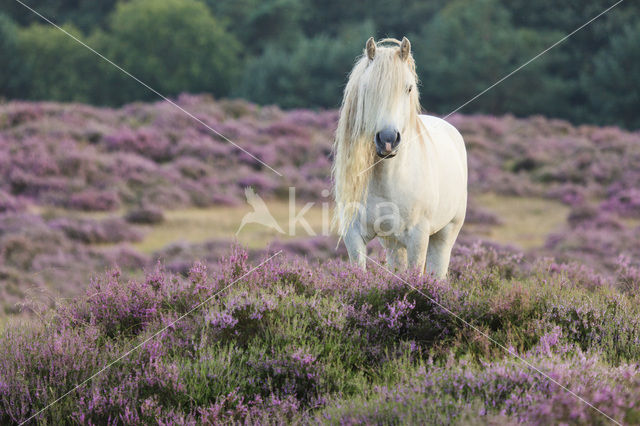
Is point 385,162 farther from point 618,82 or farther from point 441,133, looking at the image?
point 618,82

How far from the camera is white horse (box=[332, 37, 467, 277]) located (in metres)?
3.33

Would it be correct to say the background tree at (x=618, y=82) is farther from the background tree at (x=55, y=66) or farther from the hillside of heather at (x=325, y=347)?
the background tree at (x=55, y=66)

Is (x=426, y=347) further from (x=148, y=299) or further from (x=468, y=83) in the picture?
(x=468, y=83)

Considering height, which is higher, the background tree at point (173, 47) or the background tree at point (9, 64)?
the background tree at point (173, 47)

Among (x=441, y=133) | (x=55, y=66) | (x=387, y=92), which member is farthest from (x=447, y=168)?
(x=55, y=66)

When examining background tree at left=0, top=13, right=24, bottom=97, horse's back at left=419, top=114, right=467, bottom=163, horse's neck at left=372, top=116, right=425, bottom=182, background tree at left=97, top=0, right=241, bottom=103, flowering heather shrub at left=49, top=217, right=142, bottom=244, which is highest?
background tree at left=97, top=0, right=241, bottom=103

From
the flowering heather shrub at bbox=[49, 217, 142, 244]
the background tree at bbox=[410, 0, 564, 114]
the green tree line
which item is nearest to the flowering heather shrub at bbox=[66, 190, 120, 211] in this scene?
the flowering heather shrub at bbox=[49, 217, 142, 244]

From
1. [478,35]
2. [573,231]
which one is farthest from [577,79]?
[573,231]

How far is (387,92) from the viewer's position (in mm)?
3289

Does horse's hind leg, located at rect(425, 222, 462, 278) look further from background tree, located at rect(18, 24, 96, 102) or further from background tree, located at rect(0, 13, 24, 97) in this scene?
background tree, located at rect(0, 13, 24, 97)

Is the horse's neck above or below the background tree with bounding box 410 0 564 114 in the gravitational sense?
below

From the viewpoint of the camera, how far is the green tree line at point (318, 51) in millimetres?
30984

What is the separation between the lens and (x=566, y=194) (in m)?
14.0

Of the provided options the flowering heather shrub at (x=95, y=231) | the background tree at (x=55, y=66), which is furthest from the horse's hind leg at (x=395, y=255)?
the background tree at (x=55, y=66)
